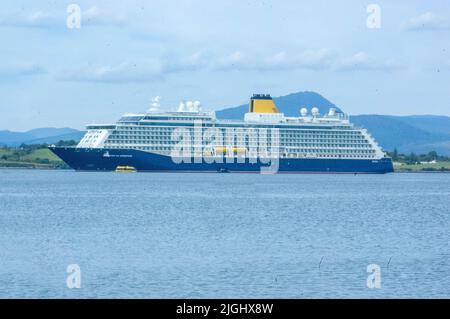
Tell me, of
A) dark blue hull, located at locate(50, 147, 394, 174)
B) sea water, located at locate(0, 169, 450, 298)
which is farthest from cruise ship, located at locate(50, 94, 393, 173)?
sea water, located at locate(0, 169, 450, 298)

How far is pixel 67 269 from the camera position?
28094 millimetres

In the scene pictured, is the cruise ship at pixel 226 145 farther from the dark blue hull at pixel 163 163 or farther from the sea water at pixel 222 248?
the sea water at pixel 222 248

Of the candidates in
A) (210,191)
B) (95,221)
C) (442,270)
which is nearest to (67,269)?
(442,270)

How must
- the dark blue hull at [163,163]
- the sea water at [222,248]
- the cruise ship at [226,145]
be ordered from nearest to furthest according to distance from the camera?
the sea water at [222,248]
the dark blue hull at [163,163]
the cruise ship at [226,145]

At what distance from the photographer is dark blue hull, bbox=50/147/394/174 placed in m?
112

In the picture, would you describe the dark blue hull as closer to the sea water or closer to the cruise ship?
the cruise ship

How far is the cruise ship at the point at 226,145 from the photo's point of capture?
113438 millimetres

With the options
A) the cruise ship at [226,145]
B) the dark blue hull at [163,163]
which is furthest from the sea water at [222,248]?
the cruise ship at [226,145]

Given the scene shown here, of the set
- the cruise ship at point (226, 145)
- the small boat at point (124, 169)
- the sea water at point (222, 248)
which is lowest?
the sea water at point (222, 248)

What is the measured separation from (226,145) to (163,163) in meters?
8.33

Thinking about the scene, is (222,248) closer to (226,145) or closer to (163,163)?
(163,163)

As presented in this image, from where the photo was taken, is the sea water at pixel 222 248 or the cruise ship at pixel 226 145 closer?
the sea water at pixel 222 248
